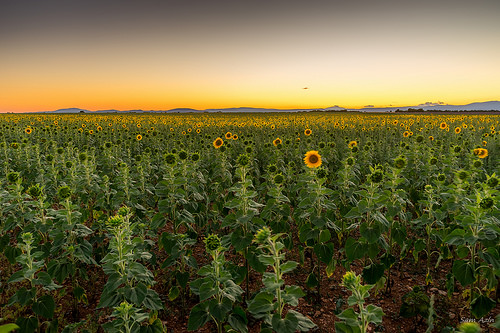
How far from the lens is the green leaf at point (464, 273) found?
3.75 metres

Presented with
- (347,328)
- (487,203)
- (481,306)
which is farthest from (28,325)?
(487,203)

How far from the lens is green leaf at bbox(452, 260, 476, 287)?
3754 millimetres

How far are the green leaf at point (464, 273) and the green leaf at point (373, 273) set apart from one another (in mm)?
866

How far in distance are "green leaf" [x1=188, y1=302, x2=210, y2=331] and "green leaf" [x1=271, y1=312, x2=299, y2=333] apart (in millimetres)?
848

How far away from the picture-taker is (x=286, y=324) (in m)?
2.80

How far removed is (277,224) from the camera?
483cm

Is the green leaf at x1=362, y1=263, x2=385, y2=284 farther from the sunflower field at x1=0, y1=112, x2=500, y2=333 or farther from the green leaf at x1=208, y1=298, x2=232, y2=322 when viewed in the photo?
the green leaf at x1=208, y1=298, x2=232, y2=322

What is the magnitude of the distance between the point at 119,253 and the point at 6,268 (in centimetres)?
388

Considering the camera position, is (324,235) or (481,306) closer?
(481,306)

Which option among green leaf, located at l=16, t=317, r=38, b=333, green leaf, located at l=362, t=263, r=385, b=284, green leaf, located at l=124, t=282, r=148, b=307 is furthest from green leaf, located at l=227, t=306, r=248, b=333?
green leaf, located at l=16, t=317, r=38, b=333

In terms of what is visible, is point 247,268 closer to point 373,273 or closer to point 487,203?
point 373,273

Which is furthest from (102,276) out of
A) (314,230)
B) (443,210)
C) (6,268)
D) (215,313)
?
(443,210)

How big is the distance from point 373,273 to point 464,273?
107 centimetres

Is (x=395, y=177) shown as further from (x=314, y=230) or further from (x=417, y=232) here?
(x=417, y=232)
